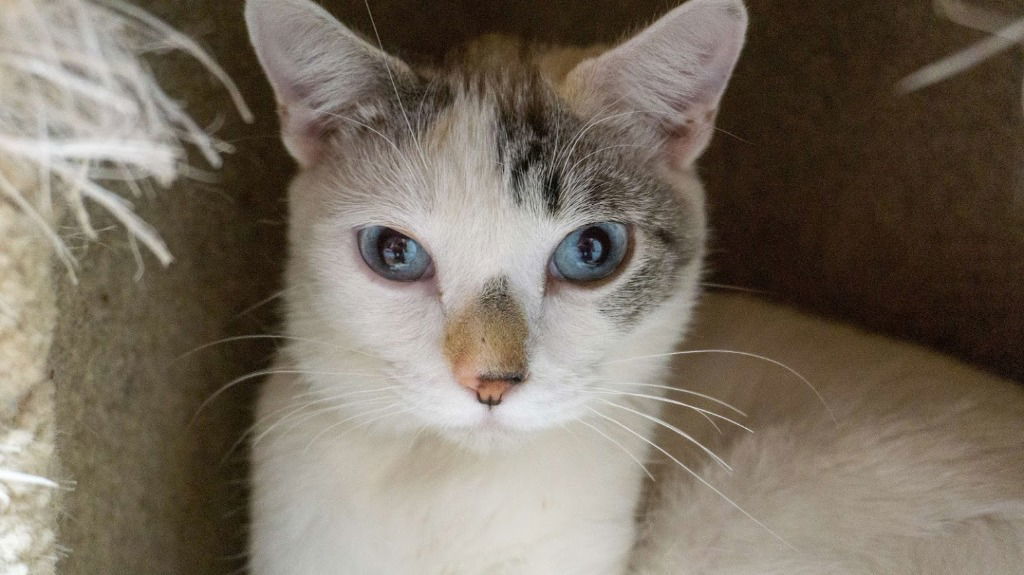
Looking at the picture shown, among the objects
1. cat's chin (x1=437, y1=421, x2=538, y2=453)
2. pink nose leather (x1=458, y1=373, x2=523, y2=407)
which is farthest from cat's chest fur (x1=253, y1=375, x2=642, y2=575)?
pink nose leather (x1=458, y1=373, x2=523, y2=407)

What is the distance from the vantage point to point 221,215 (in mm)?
1890

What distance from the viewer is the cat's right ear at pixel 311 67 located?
54.2 inches

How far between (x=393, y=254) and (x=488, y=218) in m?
0.18

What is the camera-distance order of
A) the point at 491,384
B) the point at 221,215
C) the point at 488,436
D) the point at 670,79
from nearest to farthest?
the point at 491,384 → the point at 488,436 → the point at 670,79 → the point at 221,215

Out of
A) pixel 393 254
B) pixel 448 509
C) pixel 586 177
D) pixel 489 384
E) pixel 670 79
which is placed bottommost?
pixel 448 509

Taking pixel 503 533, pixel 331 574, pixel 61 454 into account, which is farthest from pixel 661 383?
pixel 61 454

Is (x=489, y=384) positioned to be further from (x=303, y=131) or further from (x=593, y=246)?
(x=303, y=131)

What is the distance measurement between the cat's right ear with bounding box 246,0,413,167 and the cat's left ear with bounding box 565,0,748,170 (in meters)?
0.33

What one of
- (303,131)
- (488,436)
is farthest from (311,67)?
(488,436)

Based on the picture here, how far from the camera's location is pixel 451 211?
1.38 m

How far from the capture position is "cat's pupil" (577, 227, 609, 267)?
1.43 m

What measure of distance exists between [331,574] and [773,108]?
1506 millimetres

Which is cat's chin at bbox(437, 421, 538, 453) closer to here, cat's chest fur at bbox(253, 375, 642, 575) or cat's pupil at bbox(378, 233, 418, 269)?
cat's chest fur at bbox(253, 375, 642, 575)

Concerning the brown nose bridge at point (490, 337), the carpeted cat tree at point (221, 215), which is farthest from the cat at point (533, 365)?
the carpeted cat tree at point (221, 215)
